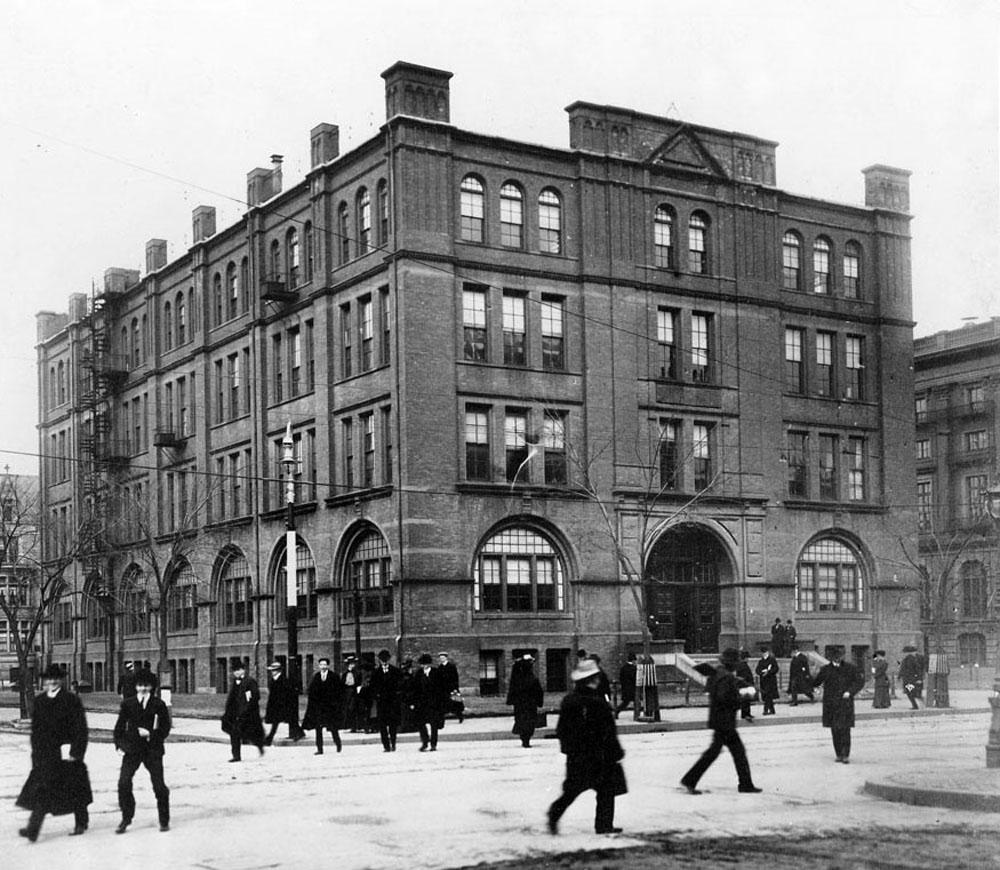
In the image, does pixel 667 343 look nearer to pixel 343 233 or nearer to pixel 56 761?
pixel 343 233

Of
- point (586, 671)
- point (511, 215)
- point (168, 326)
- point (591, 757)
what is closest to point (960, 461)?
point (511, 215)

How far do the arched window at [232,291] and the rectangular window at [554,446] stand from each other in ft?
50.7

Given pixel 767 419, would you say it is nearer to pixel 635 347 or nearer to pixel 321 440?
pixel 635 347

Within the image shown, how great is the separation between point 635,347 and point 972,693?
1621cm

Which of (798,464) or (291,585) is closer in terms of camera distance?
(291,585)

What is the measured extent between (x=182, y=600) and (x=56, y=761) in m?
45.1

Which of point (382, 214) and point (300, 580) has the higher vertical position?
point (382, 214)

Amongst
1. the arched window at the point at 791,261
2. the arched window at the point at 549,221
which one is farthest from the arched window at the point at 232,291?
the arched window at the point at 791,261

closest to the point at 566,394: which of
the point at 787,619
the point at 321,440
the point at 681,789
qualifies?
the point at 321,440

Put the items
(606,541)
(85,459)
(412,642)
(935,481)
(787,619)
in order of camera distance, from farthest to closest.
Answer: (935,481)
(85,459)
(787,619)
(606,541)
(412,642)

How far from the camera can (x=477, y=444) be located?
44188 millimetres

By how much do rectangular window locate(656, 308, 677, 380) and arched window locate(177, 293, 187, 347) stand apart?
2127 centimetres

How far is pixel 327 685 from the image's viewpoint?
25.5 metres

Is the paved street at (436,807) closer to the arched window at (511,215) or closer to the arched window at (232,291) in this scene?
the arched window at (511,215)
